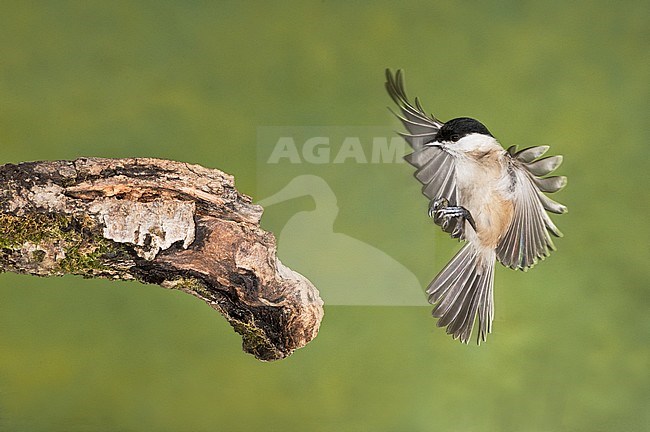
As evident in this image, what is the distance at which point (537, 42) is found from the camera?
5.67 ft

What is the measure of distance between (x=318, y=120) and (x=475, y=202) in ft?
1.44

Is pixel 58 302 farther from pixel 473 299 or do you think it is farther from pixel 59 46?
pixel 473 299

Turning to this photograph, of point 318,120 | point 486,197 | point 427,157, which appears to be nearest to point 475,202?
point 486,197

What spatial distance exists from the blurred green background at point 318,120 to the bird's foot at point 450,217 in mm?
270

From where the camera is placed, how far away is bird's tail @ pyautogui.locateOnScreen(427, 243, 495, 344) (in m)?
1.54

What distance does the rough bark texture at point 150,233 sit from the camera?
1.06 m

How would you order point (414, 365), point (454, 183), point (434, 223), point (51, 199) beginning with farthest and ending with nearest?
point (414, 365) < point (434, 223) < point (454, 183) < point (51, 199)

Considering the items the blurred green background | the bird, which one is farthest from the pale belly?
the blurred green background

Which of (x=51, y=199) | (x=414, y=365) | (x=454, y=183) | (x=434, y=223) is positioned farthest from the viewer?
(x=414, y=365)

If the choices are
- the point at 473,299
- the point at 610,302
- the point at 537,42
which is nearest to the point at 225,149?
the point at 473,299

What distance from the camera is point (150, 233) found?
1.08 meters

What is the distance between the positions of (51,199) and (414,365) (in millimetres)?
985

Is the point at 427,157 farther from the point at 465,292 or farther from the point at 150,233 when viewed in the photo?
the point at 150,233

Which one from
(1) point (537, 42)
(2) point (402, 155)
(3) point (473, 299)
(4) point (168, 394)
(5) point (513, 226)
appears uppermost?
(1) point (537, 42)
